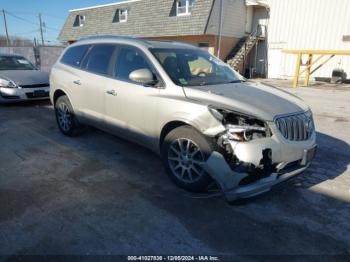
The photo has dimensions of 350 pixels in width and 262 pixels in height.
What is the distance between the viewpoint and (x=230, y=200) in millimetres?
3168

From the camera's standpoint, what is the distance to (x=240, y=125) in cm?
320

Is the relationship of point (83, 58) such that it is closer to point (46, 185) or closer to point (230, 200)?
point (46, 185)

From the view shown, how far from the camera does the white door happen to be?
70.5 feet

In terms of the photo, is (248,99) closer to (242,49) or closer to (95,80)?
(95,80)

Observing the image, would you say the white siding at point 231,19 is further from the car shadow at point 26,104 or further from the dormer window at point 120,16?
the car shadow at point 26,104

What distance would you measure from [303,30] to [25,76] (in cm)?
1788

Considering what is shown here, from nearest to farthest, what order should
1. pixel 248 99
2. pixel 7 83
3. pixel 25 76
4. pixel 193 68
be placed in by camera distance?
pixel 248 99 < pixel 193 68 < pixel 7 83 < pixel 25 76

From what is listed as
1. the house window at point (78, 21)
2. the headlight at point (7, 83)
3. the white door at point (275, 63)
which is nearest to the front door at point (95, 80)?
the headlight at point (7, 83)

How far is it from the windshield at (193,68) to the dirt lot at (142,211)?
1396mm

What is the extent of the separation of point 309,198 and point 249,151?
120 cm

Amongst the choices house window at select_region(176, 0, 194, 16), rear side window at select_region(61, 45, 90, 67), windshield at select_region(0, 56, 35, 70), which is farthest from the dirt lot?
house window at select_region(176, 0, 194, 16)

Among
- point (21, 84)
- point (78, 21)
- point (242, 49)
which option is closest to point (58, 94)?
point (21, 84)

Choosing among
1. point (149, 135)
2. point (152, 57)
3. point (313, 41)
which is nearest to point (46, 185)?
point (149, 135)

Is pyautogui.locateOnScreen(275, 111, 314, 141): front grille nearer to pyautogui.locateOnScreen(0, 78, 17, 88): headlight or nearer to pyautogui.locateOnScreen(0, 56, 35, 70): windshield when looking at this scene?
pyautogui.locateOnScreen(0, 78, 17, 88): headlight
